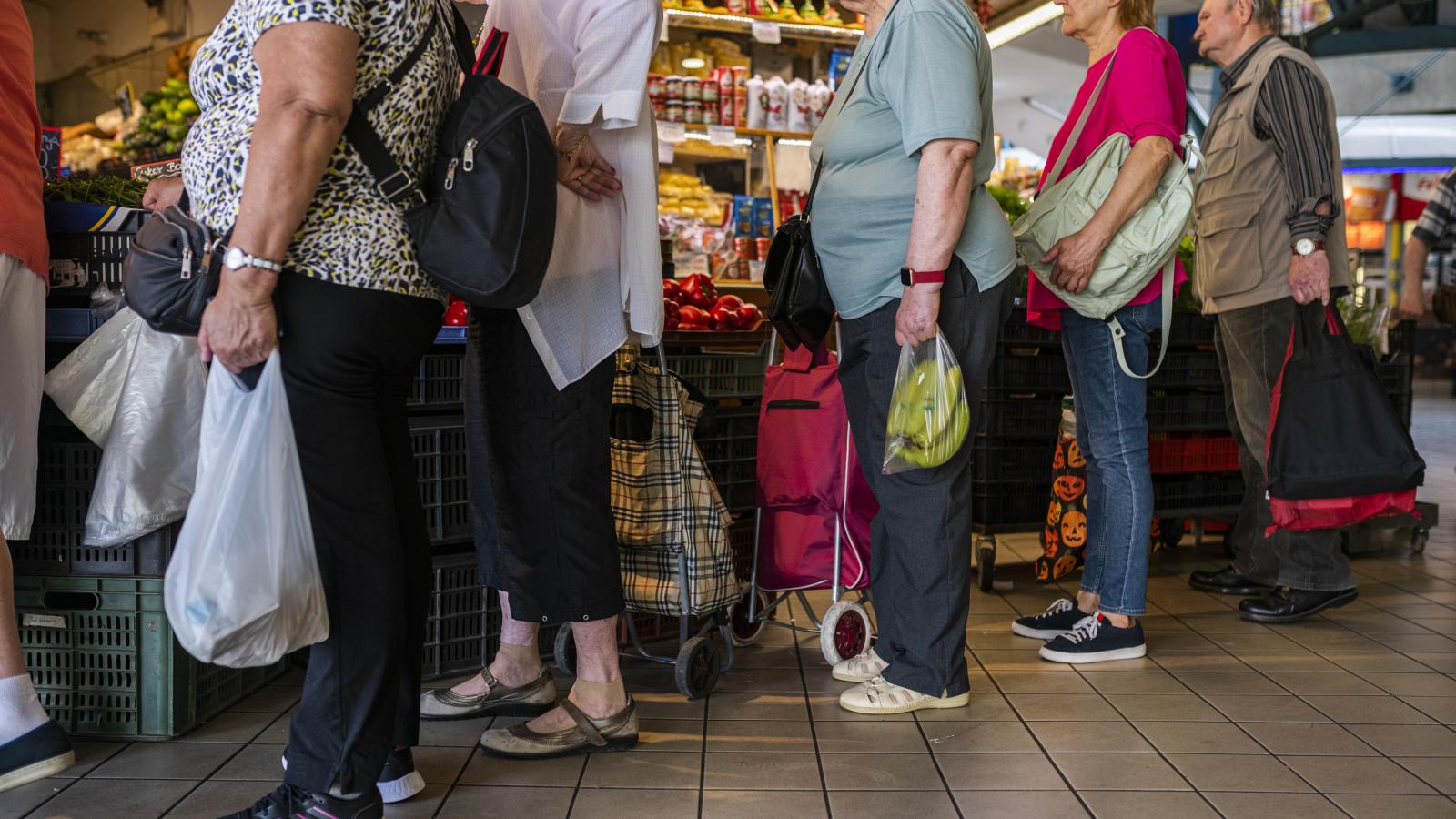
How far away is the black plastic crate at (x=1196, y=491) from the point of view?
441 cm

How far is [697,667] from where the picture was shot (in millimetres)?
2867

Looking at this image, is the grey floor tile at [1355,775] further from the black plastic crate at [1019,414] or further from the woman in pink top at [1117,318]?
the black plastic crate at [1019,414]

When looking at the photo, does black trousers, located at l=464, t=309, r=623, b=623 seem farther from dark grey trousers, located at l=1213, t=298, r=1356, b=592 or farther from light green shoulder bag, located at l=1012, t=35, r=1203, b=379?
dark grey trousers, located at l=1213, t=298, r=1356, b=592

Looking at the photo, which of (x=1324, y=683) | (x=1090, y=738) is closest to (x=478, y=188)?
(x=1090, y=738)

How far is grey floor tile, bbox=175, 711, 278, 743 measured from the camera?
2.53 meters

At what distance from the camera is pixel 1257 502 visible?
3.89 m

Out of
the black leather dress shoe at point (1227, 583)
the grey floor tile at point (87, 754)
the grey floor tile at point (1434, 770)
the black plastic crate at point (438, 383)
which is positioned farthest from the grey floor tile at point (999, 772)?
the black leather dress shoe at point (1227, 583)

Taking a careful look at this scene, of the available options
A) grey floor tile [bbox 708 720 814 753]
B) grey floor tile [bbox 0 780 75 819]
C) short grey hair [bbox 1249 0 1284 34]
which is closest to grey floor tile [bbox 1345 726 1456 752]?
Answer: grey floor tile [bbox 708 720 814 753]

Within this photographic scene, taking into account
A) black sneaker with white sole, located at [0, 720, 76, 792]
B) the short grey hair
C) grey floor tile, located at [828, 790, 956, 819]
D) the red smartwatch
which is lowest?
grey floor tile, located at [828, 790, 956, 819]

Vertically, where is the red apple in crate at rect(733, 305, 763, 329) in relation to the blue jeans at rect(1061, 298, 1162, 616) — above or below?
above

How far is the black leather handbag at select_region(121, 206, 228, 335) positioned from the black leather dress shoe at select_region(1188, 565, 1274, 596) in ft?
11.0

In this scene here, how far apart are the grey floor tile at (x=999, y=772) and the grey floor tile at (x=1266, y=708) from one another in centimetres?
59

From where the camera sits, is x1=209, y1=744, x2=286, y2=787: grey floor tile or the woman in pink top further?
the woman in pink top

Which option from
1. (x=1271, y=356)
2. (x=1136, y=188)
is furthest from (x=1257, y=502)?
(x=1136, y=188)
